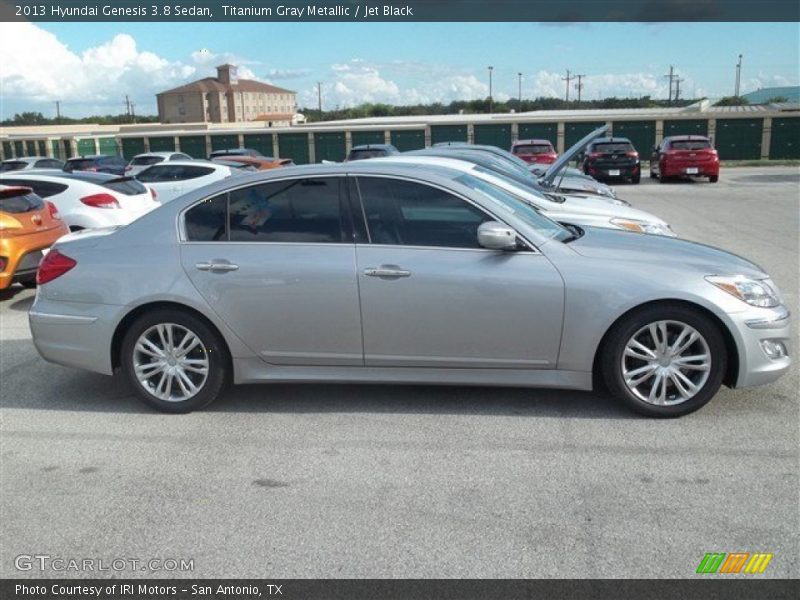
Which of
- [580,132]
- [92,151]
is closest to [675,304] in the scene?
[580,132]

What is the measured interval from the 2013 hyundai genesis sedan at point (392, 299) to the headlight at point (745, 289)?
0.01 m

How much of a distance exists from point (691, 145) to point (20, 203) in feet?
77.4

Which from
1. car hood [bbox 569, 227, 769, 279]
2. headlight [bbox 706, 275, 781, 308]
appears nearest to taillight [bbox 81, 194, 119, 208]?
car hood [bbox 569, 227, 769, 279]

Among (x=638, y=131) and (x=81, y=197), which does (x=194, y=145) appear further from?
(x=81, y=197)

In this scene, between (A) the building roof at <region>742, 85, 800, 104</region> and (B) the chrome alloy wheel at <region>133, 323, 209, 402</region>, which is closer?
(B) the chrome alloy wheel at <region>133, 323, 209, 402</region>

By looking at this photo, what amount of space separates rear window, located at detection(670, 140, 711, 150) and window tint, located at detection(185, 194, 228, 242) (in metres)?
24.9

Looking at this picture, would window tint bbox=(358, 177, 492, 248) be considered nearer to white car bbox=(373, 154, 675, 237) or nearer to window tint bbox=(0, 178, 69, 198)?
white car bbox=(373, 154, 675, 237)

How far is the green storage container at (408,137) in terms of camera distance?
141ft

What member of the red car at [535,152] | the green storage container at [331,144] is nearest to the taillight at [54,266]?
the red car at [535,152]

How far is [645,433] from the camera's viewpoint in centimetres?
454

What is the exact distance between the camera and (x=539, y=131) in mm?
41750
